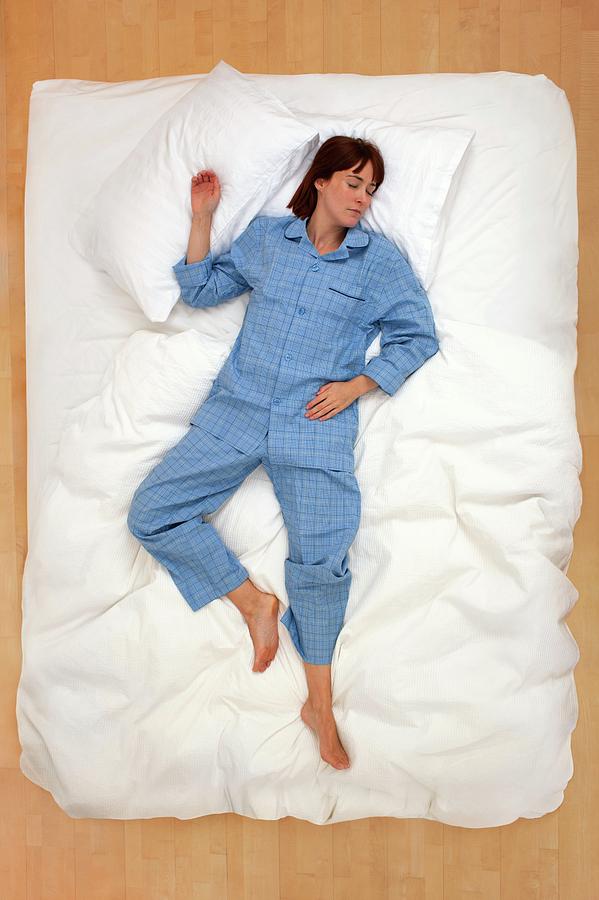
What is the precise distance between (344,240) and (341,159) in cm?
16

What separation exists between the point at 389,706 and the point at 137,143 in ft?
4.37

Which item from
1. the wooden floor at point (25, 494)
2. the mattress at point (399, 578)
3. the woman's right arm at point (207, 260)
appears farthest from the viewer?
the wooden floor at point (25, 494)

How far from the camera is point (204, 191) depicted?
4.91 feet

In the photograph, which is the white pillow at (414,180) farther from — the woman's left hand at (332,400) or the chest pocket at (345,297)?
the woman's left hand at (332,400)

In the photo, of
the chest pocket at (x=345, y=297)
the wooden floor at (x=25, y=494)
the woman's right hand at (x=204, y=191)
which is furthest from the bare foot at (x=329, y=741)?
the woman's right hand at (x=204, y=191)

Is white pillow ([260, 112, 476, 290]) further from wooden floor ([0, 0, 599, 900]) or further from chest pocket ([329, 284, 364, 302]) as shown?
wooden floor ([0, 0, 599, 900])

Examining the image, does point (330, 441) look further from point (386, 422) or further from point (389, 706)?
point (389, 706)

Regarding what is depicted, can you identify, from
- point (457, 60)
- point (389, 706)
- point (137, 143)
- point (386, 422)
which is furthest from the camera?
point (457, 60)

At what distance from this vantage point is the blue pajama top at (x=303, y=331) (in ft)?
4.84

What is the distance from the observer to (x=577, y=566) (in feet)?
5.59

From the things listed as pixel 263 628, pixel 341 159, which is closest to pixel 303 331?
→ pixel 341 159

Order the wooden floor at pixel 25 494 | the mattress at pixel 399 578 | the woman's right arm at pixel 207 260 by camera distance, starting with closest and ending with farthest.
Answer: the mattress at pixel 399 578 < the woman's right arm at pixel 207 260 < the wooden floor at pixel 25 494

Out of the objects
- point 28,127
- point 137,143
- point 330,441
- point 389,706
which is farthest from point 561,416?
point 28,127

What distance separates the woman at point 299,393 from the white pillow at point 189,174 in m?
0.03
